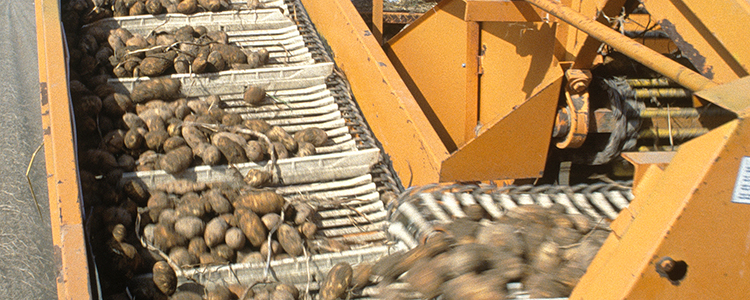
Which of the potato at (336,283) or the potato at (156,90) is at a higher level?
the potato at (156,90)

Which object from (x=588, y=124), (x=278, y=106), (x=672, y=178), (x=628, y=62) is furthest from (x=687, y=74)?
(x=278, y=106)

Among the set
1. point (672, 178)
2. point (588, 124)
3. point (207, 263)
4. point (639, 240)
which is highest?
point (672, 178)

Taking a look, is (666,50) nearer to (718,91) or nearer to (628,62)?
(628,62)

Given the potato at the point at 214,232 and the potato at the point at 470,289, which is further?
the potato at the point at 214,232

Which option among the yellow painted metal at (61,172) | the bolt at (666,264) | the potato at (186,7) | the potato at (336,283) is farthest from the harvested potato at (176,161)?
the bolt at (666,264)

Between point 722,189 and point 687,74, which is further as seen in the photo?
point 687,74

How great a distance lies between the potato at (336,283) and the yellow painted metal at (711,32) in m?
1.61

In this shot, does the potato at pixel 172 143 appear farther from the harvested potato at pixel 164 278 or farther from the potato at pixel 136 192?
the harvested potato at pixel 164 278

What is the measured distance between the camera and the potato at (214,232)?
8.27 ft

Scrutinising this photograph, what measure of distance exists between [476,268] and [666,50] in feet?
8.47

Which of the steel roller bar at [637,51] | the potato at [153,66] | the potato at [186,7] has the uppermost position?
the steel roller bar at [637,51]

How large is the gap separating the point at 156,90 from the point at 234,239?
1311 millimetres

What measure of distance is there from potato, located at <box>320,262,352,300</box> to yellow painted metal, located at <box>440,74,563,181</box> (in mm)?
836

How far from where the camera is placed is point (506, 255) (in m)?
1.80
